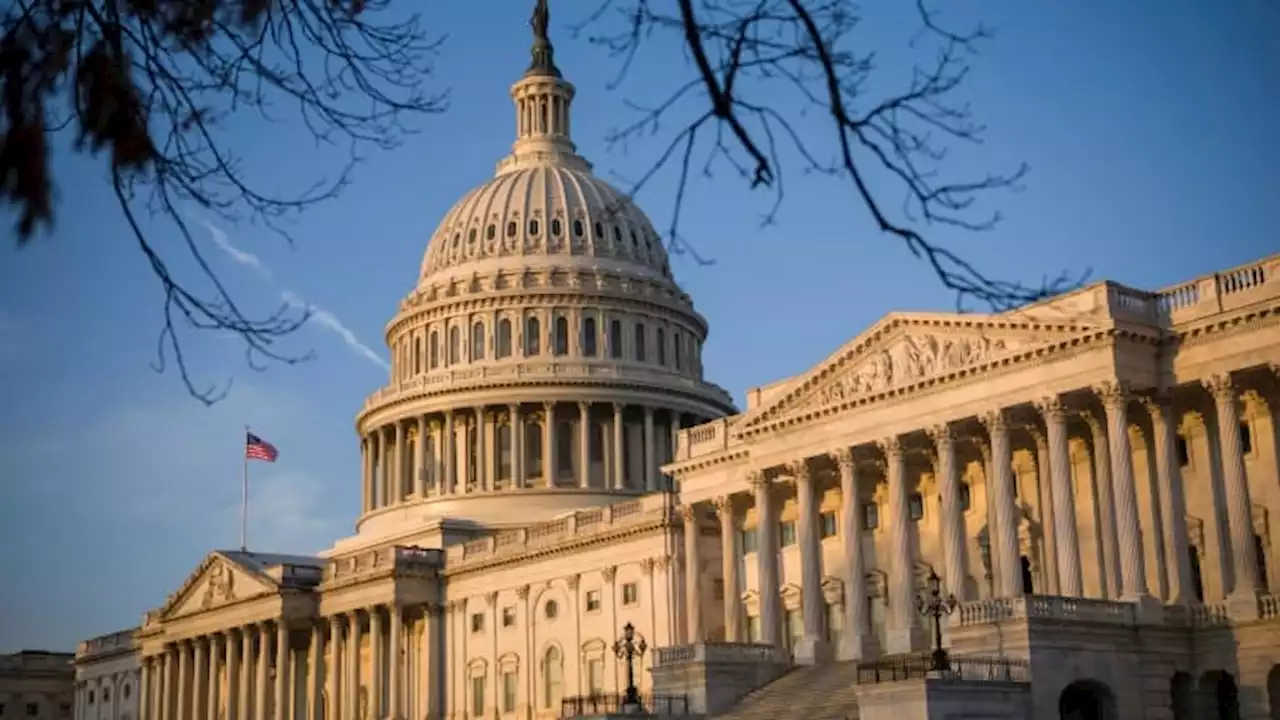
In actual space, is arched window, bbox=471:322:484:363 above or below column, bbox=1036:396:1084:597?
above

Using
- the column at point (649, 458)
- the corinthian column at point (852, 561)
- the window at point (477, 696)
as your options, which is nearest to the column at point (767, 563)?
the corinthian column at point (852, 561)

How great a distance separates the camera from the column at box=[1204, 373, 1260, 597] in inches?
2210

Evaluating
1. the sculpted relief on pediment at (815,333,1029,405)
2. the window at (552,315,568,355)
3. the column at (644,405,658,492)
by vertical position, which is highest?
the window at (552,315,568,355)

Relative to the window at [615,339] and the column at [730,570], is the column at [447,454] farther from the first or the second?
the column at [730,570]

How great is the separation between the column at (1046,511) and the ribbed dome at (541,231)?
2393 inches

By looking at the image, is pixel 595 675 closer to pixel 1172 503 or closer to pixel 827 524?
pixel 827 524

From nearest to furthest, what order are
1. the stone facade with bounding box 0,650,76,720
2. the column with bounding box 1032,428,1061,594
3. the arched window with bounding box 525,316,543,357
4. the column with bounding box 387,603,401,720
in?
the column with bounding box 1032,428,1061,594, the column with bounding box 387,603,401,720, the arched window with bounding box 525,316,543,357, the stone facade with bounding box 0,650,76,720

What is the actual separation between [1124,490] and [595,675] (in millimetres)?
36905

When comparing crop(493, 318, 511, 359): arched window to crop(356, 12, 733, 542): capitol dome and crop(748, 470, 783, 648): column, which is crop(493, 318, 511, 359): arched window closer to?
crop(356, 12, 733, 542): capitol dome

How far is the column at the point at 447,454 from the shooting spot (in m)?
117

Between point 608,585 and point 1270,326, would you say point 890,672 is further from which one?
point 608,585

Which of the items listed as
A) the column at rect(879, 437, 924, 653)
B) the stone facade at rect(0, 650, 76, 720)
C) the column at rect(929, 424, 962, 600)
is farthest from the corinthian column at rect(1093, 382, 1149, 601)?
the stone facade at rect(0, 650, 76, 720)

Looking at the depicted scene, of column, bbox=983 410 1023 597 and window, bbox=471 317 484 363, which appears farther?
window, bbox=471 317 484 363

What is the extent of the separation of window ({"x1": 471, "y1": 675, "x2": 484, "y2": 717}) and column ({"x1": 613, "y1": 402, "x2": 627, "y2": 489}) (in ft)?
72.6
